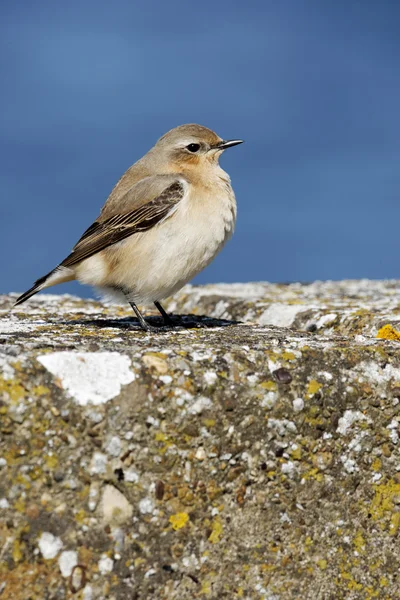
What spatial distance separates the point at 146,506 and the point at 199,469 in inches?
12.6

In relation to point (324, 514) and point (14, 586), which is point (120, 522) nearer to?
point (14, 586)

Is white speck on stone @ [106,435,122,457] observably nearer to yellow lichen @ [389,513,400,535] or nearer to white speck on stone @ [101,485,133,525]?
white speck on stone @ [101,485,133,525]

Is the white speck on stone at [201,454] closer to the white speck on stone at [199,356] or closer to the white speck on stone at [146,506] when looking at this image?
the white speck on stone at [146,506]

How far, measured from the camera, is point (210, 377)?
11.5ft

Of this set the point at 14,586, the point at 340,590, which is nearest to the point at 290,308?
the point at 340,590

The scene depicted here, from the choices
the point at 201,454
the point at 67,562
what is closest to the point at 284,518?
the point at 201,454

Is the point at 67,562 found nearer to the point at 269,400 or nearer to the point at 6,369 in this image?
the point at 6,369

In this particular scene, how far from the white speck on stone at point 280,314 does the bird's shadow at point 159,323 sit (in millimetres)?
586

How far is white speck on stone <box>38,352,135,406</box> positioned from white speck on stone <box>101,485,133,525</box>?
1.42ft

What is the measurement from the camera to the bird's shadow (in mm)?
5375

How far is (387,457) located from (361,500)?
0.28 m

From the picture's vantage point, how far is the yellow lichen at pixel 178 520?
3332 mm

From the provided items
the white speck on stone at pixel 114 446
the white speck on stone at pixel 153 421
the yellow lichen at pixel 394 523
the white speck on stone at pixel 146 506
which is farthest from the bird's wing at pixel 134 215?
the yellow lichen at pixel 394 523

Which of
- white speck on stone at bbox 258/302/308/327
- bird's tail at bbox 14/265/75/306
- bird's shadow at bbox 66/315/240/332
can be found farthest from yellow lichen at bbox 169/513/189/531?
bird's tail at bbox 14/265/75/306
